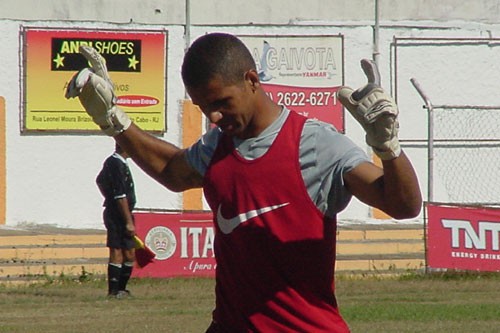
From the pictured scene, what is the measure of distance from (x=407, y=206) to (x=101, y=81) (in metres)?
1.50

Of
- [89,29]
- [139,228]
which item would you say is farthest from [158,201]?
[139,228]

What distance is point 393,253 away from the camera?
20.0 metres

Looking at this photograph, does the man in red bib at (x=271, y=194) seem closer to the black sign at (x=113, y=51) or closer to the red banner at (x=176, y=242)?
the red banner at (x=176, y=242)

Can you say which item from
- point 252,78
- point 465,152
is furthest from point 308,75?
point 252,78

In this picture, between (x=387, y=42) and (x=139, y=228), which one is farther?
(x=387, y=42)

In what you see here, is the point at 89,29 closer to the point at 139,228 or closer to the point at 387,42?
the point at 387,42

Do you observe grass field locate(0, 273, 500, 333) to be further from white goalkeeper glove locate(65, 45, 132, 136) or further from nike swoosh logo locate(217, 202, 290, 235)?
nike swoosh logo locate(217, 202, 290, 235)

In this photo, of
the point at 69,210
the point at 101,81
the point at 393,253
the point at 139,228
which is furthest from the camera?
the point at 69,210

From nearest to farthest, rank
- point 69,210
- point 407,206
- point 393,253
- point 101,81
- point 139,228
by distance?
point 407,206 < point 101,81 < point 139,228 < point 393,253 < point 69,210

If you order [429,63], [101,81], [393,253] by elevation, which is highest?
[429,63]

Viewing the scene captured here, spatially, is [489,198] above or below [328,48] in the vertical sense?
below

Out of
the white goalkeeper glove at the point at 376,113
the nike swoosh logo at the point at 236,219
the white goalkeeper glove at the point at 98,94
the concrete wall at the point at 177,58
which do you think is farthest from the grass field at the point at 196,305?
the concrete wall at the point at 177,58

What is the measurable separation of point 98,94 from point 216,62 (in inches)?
28.9

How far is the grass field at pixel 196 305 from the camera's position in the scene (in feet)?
40.6
